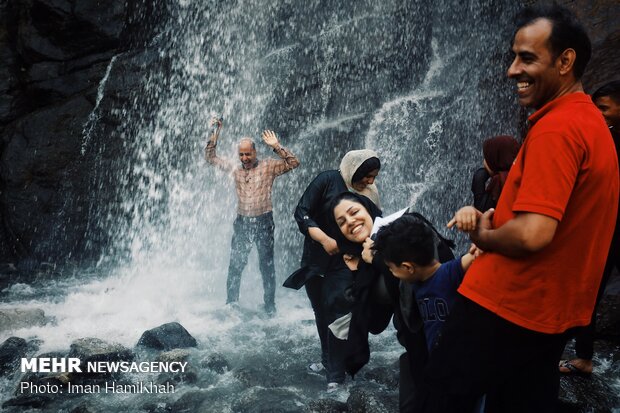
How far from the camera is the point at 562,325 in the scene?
169 cm

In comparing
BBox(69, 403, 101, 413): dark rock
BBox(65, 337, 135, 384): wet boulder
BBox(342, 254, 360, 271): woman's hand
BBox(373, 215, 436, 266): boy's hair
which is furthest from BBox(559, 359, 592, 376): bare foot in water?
BBox(65, 337, 135, 384): wet boulder

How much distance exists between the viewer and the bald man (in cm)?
675

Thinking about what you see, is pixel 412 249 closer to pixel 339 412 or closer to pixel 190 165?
pixel 339 412

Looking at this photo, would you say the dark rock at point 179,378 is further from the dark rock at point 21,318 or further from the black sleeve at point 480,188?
the black sleeve at point 480,188

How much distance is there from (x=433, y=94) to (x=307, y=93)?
9.13 ft

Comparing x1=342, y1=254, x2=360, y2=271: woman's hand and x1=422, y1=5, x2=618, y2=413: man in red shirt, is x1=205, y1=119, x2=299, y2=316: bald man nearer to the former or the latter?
x1=342, y1=254, x2=360, y2=271: woman's hand

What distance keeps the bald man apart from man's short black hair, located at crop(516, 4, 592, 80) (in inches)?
196

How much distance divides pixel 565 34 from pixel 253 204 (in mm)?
5453

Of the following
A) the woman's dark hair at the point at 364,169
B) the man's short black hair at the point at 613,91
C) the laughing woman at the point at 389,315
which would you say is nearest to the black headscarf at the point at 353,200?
the woman's dark hair at the point at 364,169

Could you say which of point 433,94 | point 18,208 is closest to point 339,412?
point 433,94

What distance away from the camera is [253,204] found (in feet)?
22.4

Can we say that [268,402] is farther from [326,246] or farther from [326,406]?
[326,246]

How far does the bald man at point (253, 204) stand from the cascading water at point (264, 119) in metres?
1.05

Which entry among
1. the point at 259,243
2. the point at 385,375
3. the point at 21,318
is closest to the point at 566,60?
the point at 385,375
